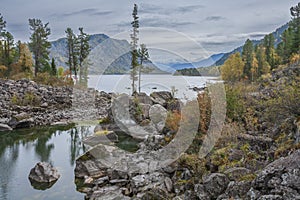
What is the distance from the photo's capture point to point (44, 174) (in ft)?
35.0

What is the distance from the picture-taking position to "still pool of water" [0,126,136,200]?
31.8ft

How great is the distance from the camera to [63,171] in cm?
1175

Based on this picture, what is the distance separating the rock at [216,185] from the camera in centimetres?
655

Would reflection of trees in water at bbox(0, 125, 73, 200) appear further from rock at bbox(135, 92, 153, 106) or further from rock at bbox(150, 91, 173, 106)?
rock at bbox(150, 91, 173, 106)

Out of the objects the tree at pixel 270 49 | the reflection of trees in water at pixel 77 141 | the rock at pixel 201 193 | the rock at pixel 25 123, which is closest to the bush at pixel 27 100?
the rock at pixel 25 123

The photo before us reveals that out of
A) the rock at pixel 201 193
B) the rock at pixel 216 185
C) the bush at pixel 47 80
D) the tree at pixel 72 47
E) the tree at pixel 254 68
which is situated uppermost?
the tree at pixel 72 47

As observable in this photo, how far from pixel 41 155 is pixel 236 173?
10306 millimetres

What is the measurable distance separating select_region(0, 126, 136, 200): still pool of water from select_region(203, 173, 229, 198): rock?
454 centimetres

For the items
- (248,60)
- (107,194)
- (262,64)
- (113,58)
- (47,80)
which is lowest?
(107,194)

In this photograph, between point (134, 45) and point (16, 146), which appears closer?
point (16, 146)

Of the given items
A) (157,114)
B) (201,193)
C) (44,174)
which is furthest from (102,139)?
(201,193)

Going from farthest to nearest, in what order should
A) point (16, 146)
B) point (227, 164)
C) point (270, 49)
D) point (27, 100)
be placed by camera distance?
point (270, 49) < point (27, 100) < point (16, 146) < point (227, 164)

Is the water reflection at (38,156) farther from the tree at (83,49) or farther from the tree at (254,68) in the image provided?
the tree at (254,68)

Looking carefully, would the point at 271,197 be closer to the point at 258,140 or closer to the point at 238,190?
the point at 238,190
